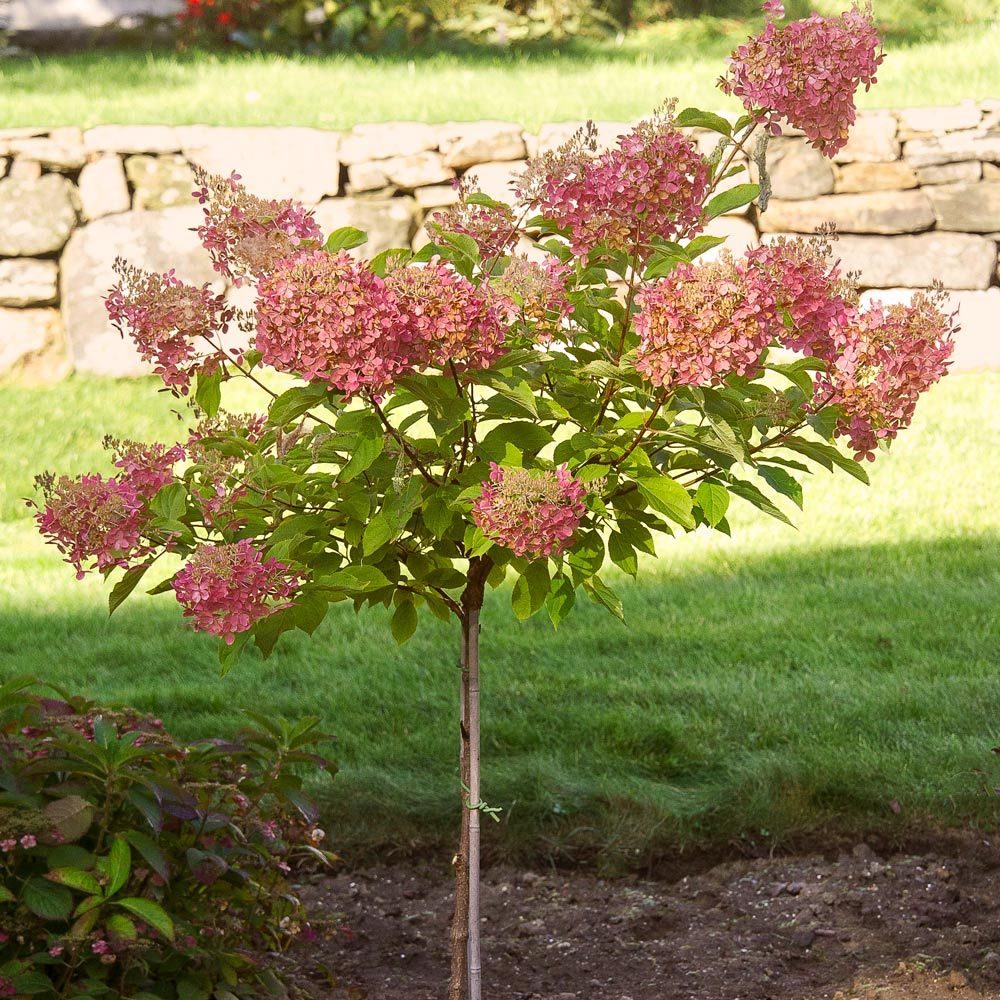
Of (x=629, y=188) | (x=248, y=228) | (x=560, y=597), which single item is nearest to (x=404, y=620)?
(x=560, y=597)

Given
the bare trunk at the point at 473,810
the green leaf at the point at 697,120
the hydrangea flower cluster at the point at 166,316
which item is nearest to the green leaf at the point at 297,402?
the hydrangea flower cluster at the point at 166,316

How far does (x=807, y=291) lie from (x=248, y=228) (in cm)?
81

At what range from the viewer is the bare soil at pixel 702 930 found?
8.43 ft

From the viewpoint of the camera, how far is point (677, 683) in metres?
4.00

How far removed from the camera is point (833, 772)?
130 inches

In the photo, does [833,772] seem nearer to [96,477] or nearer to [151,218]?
[96,477]

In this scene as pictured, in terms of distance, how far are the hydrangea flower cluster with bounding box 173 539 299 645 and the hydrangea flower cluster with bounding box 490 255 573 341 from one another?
1.56ft

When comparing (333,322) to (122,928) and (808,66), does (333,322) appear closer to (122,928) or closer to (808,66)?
(808,66)

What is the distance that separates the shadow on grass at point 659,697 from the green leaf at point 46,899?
1.10m

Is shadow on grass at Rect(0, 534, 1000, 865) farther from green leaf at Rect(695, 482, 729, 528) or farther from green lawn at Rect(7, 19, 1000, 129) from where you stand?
green lawn at Rect(7, 19, 1000, 129)

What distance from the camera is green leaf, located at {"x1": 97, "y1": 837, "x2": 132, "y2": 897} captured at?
6.83ft

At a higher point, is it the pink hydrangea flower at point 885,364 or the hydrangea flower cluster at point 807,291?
the hydrangea flower cluster at point 807,291

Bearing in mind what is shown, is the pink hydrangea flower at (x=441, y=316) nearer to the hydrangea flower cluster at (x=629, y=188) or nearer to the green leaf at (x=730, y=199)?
the hydrangea flower cluster at (x=629, y=188)

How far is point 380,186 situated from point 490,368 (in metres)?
5.65
